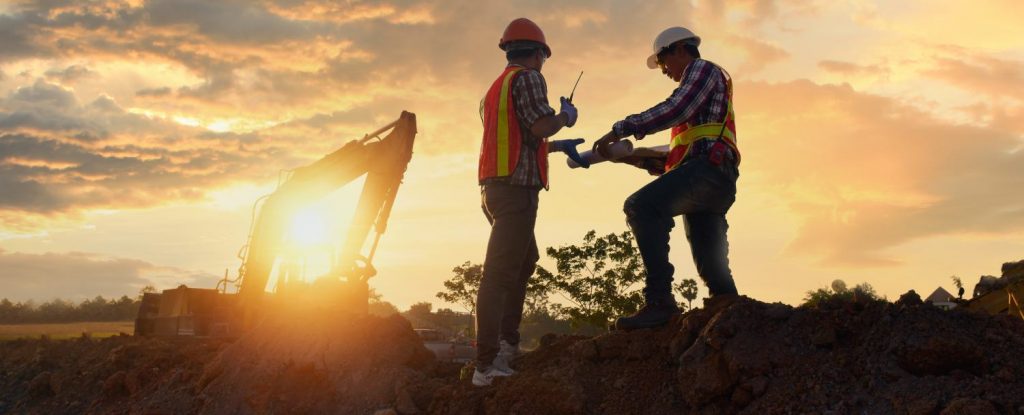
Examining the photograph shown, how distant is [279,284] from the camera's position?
13.1m

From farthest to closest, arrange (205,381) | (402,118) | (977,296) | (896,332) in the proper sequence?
(402,118) < (205,381) < (977,296) < (896,332)

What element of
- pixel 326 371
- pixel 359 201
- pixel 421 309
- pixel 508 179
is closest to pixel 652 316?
pixel 508 179

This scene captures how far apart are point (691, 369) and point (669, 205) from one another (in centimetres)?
123

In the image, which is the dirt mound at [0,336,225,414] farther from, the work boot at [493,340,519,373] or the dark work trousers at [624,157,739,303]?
the dark work trousers at [624,157,739,303]

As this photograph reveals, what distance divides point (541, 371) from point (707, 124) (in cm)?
213

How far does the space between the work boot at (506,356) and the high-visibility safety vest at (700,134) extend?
1896mm

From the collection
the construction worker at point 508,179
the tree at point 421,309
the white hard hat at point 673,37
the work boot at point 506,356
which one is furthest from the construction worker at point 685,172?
the tree at point 421,309

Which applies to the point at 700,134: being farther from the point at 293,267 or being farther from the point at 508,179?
the point at 293,267

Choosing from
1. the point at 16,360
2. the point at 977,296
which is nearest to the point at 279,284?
the point at 16,360

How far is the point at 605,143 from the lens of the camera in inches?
228

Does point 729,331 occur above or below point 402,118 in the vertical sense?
below

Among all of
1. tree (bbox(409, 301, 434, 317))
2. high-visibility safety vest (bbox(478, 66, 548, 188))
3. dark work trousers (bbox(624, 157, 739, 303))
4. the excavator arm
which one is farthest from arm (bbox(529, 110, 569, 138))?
tree (bbox(409, 301, 434, 317))

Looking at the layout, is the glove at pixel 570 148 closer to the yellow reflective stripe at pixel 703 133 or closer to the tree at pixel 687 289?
the yellow reflective stripe at pixel 703 133

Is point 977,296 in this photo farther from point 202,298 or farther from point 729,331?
point 202,298
